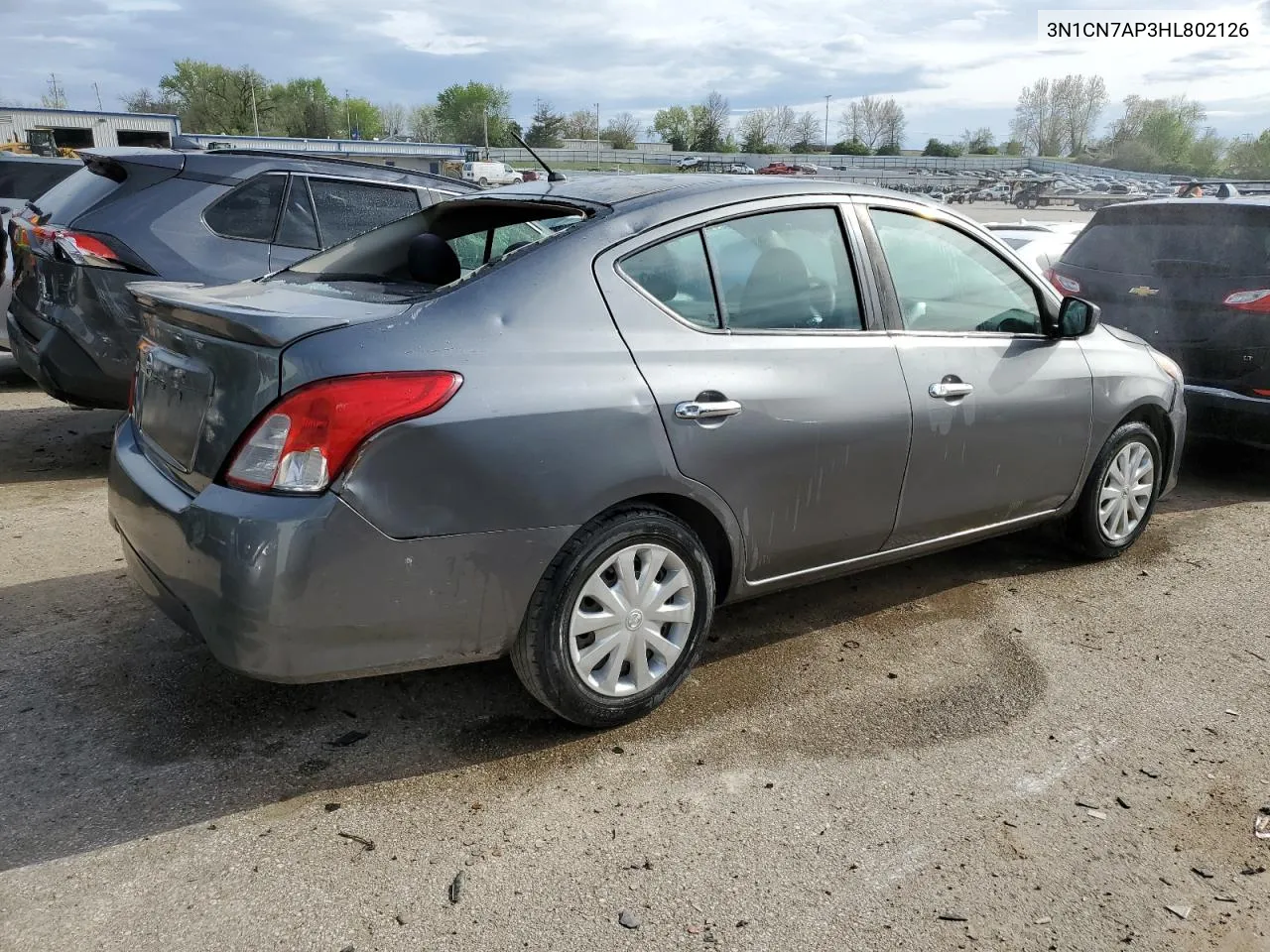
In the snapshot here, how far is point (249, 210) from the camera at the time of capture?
5848mm

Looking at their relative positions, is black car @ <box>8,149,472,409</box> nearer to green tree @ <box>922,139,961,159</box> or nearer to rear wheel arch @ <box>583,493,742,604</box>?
rear wheel arch @ <box>583,493,742,604</box>

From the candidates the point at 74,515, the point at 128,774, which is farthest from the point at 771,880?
the point at 74,515

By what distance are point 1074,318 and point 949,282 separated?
0.65 m

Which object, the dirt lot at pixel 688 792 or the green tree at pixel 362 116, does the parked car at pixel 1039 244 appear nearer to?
the dirt lot at pixel 688 792

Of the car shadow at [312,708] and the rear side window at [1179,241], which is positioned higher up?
the rear side window at [1179,241]

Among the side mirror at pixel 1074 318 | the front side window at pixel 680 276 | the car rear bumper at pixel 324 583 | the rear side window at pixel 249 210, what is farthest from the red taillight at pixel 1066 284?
the car rear bumper at pixel 324 583

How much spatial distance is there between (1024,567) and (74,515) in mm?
4502

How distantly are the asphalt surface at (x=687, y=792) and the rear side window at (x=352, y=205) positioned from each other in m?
2.63

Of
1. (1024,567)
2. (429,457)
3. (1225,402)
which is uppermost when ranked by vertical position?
(429,457)

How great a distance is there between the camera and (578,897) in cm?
243

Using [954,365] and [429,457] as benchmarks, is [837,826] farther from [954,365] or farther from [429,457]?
[954,365]

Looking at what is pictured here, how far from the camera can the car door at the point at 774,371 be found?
10.2 ft

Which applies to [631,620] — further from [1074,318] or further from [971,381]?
[1074,318]

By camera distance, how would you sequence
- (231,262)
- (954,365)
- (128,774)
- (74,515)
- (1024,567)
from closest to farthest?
(128,774) → (954,365) → (1024,567) → (74,515) → (231,262)
